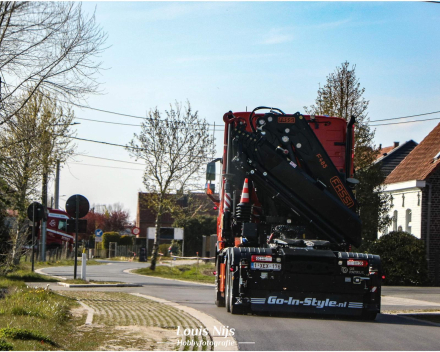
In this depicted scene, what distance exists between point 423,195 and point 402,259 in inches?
134

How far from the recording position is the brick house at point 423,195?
26109 mm

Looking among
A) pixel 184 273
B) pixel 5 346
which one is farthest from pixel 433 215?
pixel 5 346

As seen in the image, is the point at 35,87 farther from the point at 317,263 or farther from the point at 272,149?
the point at 317,263

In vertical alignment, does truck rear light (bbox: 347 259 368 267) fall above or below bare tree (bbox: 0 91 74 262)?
below

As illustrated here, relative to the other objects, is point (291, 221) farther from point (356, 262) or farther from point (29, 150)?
point (29, 150)

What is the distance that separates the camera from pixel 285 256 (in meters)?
10.5

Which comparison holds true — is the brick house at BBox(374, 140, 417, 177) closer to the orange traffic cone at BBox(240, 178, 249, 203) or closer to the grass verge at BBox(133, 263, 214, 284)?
the grass verge at BBox(133, 263, 214, 284)

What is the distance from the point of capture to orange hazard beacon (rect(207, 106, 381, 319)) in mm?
10547

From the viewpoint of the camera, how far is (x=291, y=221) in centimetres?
1174

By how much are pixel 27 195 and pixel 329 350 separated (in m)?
22.1

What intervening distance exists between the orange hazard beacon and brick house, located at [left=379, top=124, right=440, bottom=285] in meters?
14.8

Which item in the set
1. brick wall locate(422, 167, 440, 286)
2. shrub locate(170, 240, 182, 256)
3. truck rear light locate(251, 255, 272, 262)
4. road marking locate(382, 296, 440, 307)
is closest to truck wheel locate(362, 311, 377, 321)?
truck rear light locate(251, 255, 272, 262)

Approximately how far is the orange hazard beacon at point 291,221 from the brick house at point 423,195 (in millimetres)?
14826

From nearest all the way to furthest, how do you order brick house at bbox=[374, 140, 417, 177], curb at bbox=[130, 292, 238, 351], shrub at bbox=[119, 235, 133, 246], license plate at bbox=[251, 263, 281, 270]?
curb at bbox=[130, 292, 238, 351] < license plate at bbox=[251, 263, 281, 270] < brick house at bbox=[374, 140, 417, 177] < shrub at bbox=[119, 235, 133, 246]
